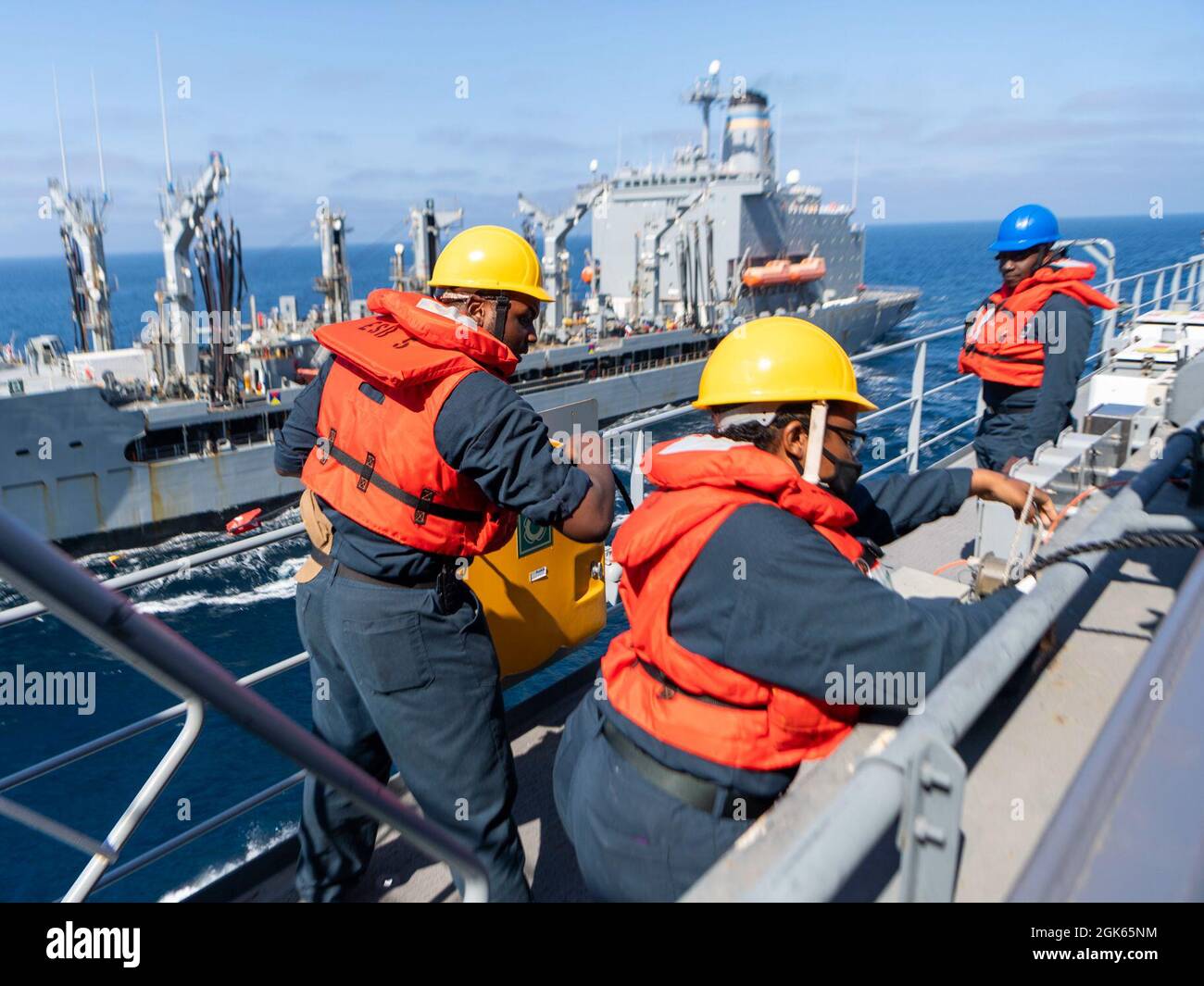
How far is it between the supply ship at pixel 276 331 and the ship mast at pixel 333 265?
7 centimetres

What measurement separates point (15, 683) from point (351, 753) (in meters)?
16.5

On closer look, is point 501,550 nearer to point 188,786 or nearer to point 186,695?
point 186,695

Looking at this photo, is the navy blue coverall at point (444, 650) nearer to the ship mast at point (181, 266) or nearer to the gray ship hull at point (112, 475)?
the gray ship hull at point (112, 475)

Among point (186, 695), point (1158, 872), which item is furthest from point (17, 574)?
point (1158, 872)

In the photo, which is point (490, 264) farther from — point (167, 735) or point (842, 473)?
point (167, 735)

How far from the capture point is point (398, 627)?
220 centimetres

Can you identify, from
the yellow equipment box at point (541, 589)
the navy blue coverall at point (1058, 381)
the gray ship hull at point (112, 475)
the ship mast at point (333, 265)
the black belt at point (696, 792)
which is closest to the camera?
the black belt at point (696, 792)

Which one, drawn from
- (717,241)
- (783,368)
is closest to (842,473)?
(783,368)

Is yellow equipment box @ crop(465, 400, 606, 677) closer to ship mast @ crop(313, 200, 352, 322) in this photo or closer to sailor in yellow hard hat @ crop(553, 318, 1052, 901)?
sailor in yellow hard hat @ crop(553, 318, 1052, 901)

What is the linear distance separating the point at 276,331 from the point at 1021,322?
28.2 m

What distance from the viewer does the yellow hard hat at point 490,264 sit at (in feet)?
8.00

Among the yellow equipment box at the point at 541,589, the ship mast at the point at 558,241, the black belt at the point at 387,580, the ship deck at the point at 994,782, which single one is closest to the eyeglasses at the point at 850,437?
the ship deck at the point at 994,782

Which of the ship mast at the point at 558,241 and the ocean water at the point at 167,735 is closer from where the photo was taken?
the ocean water at the point at 167,735

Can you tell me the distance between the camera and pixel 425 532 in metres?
2.22
